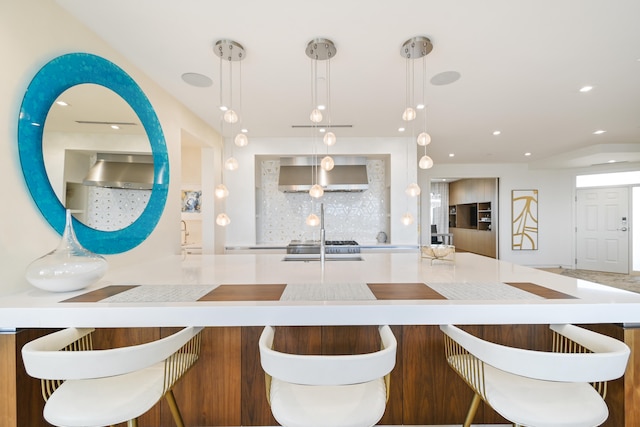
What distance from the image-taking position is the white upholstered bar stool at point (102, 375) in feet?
3.02

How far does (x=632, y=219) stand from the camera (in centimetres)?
574

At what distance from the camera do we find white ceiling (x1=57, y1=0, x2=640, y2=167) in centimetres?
165

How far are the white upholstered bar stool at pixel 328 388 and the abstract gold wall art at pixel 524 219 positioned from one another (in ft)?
23.9

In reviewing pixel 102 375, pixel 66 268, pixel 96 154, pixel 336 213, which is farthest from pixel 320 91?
pixel 102 375

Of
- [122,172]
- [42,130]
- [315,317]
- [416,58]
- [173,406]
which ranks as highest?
[416,58]

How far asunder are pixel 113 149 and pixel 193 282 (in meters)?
1.20

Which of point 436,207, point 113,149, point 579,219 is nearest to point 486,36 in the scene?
point 113,149

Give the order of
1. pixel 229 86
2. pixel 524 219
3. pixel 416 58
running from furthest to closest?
pixel 524 219 < pixel 229 86 < pixel 416 58

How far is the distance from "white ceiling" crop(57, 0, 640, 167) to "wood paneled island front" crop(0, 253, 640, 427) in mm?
1604

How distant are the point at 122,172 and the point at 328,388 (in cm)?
206

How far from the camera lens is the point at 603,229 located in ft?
20.1

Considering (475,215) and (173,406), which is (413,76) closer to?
(173,406)

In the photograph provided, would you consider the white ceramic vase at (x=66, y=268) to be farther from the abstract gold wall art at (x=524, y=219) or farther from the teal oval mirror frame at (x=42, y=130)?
the abstract gold wall art at (x=524, y=219)

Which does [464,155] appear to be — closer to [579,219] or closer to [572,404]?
[579,219]
